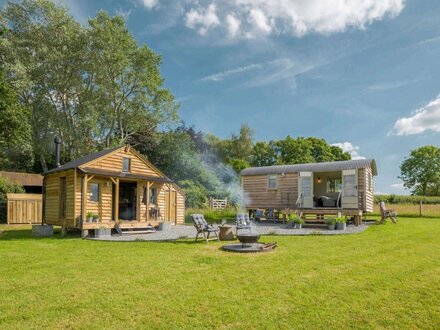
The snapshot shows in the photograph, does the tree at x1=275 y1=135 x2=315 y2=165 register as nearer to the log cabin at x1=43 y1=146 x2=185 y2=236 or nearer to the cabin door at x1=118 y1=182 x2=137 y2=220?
the log cabin at x1=43 y1=146 x2=185 y2=236

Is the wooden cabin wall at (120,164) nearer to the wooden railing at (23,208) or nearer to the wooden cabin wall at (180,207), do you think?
the wooden cabin wall at (180,207)

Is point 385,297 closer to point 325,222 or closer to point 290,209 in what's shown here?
point 325,222

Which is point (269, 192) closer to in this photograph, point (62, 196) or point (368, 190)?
point (368, 190)

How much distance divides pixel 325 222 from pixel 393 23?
366 inches

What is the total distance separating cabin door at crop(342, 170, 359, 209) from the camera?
19.4 m

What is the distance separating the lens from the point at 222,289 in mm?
5863

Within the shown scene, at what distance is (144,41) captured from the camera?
2955cm

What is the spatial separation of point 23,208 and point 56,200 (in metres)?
6.87

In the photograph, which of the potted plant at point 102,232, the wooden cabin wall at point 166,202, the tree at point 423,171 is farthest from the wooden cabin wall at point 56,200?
the tree at point 423,171

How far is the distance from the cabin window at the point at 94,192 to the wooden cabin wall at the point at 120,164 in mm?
842

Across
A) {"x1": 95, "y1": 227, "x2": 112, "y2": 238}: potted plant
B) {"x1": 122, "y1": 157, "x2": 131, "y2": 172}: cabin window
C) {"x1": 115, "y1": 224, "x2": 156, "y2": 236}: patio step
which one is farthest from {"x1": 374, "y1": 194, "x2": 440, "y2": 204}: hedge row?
{"x1": 95, "y1": 227, "x2": 112, "y2": 238}: potted plant

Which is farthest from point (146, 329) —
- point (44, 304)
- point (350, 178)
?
point (350, 178)

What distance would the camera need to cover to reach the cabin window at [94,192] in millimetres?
15469

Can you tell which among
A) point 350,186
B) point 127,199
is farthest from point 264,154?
point 127,199
